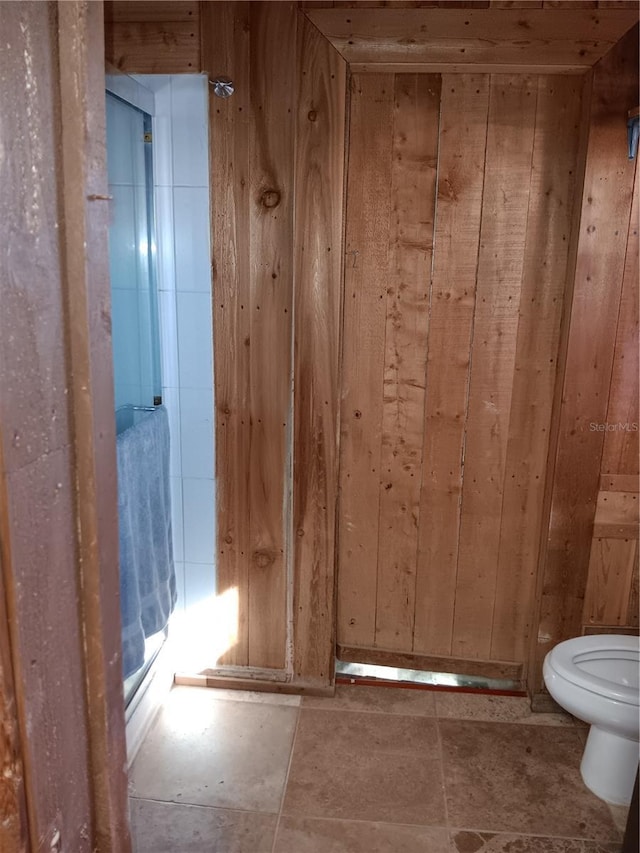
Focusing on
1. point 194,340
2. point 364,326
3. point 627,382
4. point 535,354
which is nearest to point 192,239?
point 194,340

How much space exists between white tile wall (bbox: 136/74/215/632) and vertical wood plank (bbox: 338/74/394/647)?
0.48m

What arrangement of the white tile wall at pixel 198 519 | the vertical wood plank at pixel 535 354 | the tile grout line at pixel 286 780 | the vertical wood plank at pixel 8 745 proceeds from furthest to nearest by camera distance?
the white tile wall at pixel 198 519 → the vertical wood plank at pixel 535 354 → the tile grout line at pixel 286 780 → the vertical wood plank at pixel 8 745

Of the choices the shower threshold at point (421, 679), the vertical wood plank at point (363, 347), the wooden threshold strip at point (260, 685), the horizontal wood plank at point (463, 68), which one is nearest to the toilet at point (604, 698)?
the shower threshold at point (421, 679)

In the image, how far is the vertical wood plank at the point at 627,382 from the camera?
2.18 metres

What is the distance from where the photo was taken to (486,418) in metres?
2.43

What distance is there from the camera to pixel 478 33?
2068 mm

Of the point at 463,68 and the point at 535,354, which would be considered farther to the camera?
the point at 535,354

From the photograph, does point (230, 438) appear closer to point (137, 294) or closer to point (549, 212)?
point (137, 294)

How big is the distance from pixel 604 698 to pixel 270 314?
155 centimetres

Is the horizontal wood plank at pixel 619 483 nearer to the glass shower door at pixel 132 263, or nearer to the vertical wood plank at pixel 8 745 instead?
the glass shower door at pixel 132 263

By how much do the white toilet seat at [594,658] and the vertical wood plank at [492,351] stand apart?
1.48ft

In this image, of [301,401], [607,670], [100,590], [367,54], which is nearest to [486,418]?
[301,401]

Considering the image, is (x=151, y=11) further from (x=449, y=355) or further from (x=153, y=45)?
(x=449, y=355)

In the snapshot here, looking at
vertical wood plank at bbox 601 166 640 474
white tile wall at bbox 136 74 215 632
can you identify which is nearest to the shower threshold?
white tile wall at bbox 136 74 215 632
